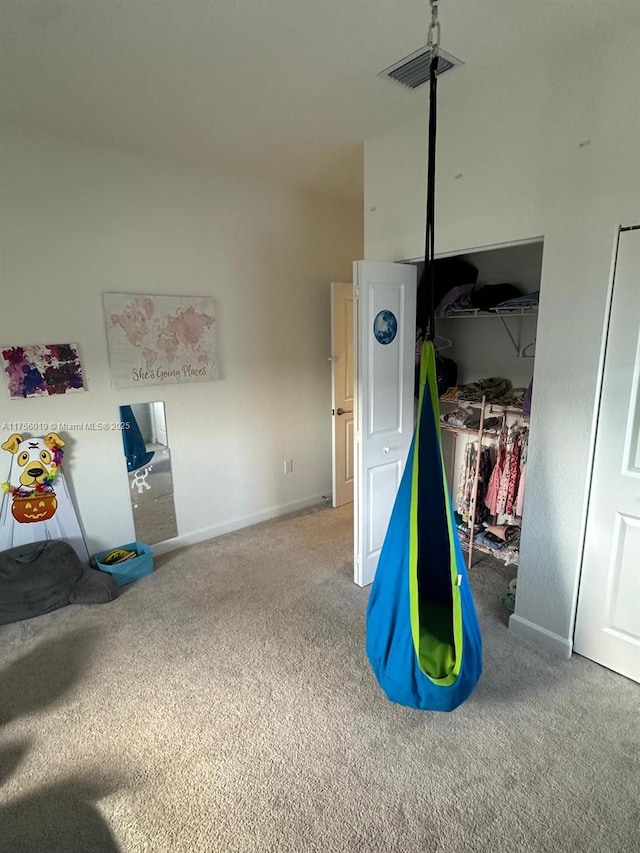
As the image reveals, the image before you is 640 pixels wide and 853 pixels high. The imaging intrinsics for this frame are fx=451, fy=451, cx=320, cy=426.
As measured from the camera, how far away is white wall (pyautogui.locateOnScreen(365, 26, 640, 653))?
1.78m

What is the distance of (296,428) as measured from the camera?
398 centimetres

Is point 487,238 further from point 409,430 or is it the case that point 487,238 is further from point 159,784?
point 159,784

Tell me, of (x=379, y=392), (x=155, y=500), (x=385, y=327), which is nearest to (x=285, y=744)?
(x=379, y=392)

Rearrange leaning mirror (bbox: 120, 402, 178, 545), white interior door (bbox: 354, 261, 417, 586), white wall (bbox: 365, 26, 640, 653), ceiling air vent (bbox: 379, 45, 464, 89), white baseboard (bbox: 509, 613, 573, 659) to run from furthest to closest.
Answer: leaning mirror (bbox: 120, 402, 178, 545) → white interior door (bbox: 354, 261, 417, 586) → white baseboard (bbox: 509, 613, 573, 659) → ceiling air vent (bbox: 379, 45, 464, 89) → white wall (bbox: 365, 26, 640, 653)

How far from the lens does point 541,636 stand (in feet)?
7.45

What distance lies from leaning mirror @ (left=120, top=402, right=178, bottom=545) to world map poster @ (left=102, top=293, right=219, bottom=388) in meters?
0.23

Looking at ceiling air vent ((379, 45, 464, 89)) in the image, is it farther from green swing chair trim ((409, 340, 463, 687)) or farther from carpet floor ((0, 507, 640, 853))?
carpet floor ((0, 507, 640, 853))

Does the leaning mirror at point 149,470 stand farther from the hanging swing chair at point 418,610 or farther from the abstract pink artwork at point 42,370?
the hanging swing chair at point 418,610

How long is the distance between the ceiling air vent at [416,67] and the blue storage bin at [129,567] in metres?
3.03

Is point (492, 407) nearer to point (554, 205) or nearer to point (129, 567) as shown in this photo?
point (554, 205)

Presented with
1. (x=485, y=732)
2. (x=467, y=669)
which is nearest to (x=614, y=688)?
(x=485, y=732)

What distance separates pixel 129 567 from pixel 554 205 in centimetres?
310

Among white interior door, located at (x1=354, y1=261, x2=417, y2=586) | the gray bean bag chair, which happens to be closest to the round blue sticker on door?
white interior door, located at (x1=354, y1=261, x2=417, y2=586)

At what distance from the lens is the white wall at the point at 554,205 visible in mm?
1783
